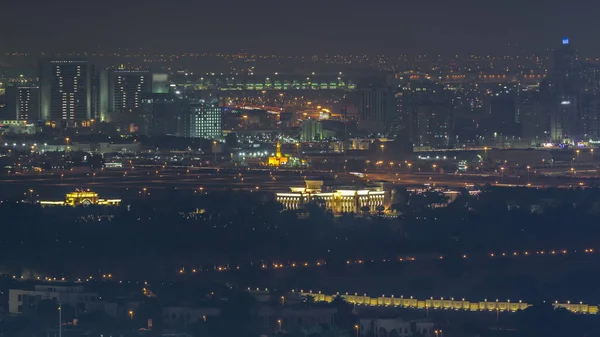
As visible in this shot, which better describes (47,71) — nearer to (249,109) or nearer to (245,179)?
(249,109)

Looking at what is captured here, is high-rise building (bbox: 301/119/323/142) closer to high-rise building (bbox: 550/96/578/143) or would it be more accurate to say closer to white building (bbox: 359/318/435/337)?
high-rise building (bbox: 550/96/578/143)

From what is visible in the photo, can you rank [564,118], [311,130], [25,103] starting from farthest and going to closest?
1. [564,118]
2. [311,130]
3. [25,103]

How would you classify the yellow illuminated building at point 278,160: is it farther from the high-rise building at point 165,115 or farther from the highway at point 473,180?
the high-rise building at point 165,115

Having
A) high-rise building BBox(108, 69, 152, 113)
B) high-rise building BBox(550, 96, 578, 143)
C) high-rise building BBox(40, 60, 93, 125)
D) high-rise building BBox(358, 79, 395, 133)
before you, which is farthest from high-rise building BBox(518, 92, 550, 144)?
high-rise building BBox(40, 60, 93, 125)

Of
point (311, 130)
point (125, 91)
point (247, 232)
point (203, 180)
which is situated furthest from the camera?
point (311, 130)

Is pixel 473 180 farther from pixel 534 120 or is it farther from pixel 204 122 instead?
pixel 534 120

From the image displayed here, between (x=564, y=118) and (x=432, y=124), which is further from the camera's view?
(x=564, y=118)

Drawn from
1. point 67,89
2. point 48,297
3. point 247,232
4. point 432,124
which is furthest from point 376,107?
point 48,297
